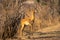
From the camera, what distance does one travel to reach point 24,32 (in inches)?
108

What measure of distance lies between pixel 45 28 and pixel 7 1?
25.5 inches

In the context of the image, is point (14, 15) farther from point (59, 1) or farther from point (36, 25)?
point (59, 1)

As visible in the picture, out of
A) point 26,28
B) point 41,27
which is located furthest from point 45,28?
point 26,28

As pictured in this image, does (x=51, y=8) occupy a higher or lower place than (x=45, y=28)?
higher

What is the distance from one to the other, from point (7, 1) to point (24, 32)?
0.49 metres

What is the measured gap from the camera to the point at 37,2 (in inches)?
108

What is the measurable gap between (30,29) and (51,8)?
0.41 metres

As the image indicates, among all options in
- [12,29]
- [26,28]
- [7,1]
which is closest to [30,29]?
[26,28]

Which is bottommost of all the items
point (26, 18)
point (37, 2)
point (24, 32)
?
point (24, 32)

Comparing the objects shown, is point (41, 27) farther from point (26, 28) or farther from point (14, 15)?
point (14, 15)

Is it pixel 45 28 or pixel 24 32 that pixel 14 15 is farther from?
pixel 45 28

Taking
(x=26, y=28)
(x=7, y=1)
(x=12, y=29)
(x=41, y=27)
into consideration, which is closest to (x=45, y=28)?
(x=41, y=27)

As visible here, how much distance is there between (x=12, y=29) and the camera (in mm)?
2762

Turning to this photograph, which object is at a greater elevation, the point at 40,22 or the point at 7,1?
the point at 7,1
